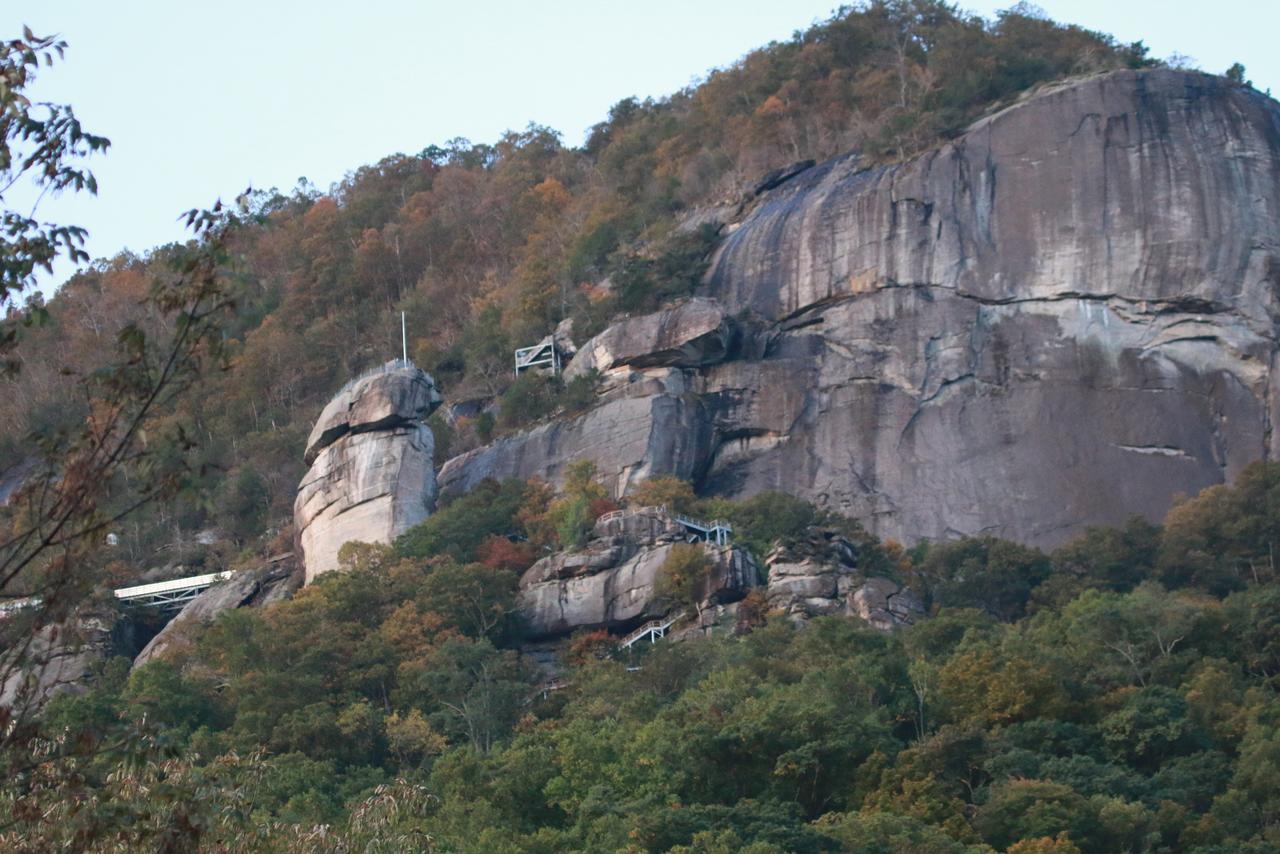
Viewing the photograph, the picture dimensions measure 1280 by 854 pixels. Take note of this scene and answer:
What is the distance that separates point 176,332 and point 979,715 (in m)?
26.2

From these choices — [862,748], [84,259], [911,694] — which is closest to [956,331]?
[911,694]

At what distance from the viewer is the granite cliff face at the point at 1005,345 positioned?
50.9m

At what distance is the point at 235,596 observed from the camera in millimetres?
52719

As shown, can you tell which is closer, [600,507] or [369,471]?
[600,507]

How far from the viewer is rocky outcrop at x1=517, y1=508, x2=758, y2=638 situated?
149 feet

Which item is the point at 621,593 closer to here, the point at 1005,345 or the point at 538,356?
the point at 1005,345

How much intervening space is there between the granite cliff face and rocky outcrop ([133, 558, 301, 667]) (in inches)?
202

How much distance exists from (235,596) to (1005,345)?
20.8 meters

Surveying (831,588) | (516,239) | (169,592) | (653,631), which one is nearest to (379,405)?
(169,592)

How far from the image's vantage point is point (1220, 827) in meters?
30.9

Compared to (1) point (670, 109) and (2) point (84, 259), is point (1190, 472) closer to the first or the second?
(1) point (670, 109)

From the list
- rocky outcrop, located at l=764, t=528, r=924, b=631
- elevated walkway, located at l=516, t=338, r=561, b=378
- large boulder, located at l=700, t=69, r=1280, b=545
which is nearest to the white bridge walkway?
elevated walkway, located at l=516, t=338, r=561, b=378

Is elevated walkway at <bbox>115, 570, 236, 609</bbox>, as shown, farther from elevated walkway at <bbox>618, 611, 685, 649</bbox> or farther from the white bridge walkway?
elevated walkway at <bbox>618, 611, 685, 649</bbox>

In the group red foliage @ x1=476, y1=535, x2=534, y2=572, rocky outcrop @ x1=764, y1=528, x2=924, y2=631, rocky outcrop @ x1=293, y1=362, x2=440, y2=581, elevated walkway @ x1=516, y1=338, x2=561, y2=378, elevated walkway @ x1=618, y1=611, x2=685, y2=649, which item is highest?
elevated walkway @ x1=516, y1=338, x2=561, y2=378
